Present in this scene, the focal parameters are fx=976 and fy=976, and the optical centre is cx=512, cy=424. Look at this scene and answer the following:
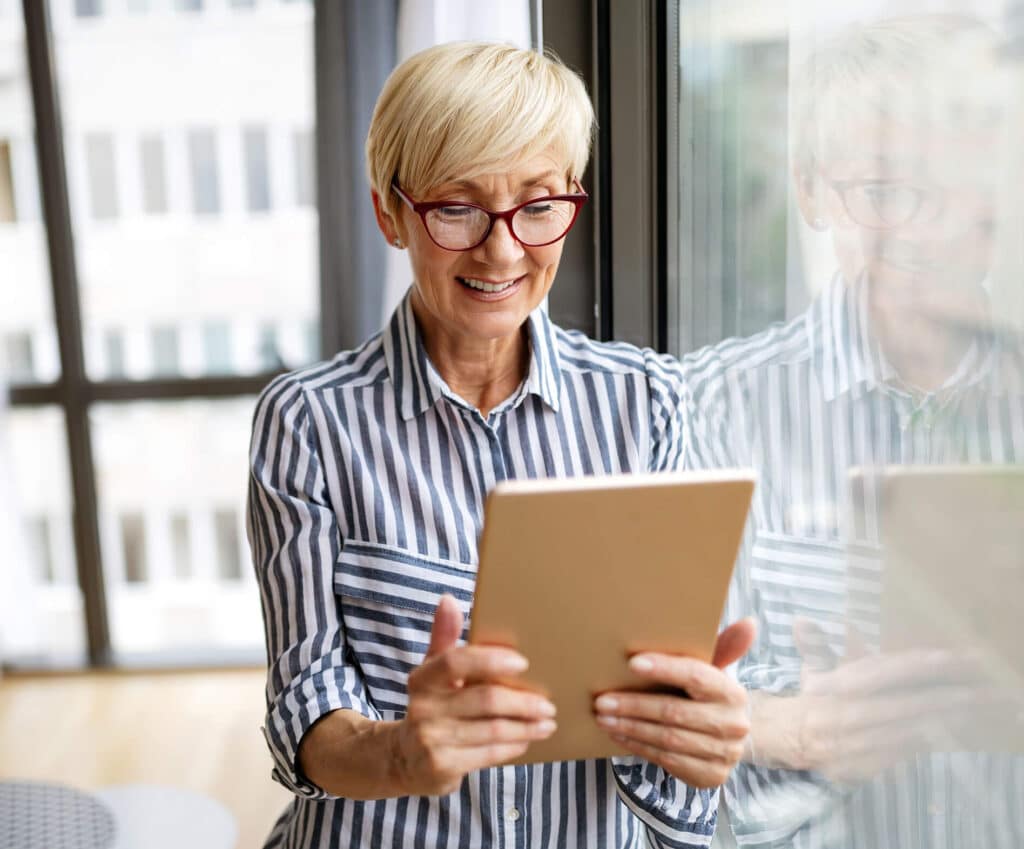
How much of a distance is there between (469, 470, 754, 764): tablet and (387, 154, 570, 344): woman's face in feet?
1.15

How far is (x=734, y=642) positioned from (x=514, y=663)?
0.66 ft

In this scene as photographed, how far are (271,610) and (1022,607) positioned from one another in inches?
29.1

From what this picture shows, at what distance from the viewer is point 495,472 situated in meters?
1.06

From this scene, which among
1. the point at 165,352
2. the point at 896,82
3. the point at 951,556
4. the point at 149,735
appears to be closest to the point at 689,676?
the point at 951,556

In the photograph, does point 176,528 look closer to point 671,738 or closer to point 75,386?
point 75,386

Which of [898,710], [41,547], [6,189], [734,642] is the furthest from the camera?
[41,547]

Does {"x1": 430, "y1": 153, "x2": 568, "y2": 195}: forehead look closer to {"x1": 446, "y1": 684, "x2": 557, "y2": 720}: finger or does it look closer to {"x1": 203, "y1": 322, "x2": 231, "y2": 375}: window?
{"x1": 446, "y1": 684, "x2": 557, "y2": 720}: finger

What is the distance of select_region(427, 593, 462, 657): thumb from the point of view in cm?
76

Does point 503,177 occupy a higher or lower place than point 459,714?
higher

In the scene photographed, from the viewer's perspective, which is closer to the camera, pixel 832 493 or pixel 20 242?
pixel 832 493

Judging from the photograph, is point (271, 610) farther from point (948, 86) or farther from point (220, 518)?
point (220, 518)

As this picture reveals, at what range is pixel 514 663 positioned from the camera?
74 centimetres

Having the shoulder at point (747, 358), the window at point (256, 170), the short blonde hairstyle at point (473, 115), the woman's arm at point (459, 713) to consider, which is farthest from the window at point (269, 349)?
the woman's arm at point (459, 713)

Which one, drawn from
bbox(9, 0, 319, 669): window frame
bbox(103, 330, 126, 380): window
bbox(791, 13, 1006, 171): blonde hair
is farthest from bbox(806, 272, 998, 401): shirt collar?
bbox(103, 330, 126, 380): window
